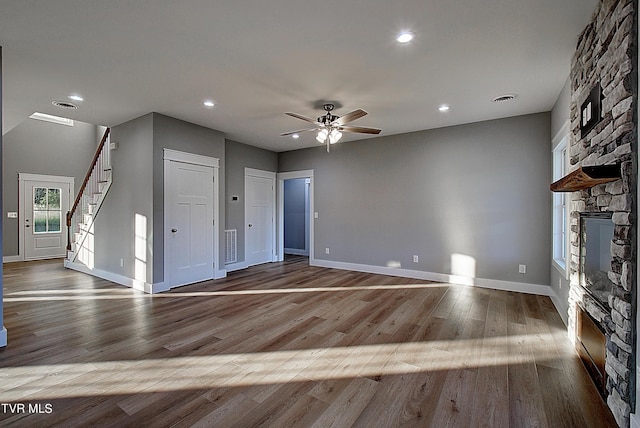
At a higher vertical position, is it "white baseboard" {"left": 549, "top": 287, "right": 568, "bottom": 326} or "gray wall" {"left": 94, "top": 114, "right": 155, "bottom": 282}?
"gray wall" {"left": 94, "top": 114, "right": 155, "bottom": 282}

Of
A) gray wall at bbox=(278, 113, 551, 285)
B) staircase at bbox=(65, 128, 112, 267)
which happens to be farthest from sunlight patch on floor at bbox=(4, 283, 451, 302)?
staircase at bbox=(65, 128, 112, 267)

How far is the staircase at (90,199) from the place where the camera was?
220 inches

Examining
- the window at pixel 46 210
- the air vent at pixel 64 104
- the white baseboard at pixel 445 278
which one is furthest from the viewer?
the window at pixel 46 210

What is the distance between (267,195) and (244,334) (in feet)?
14.8

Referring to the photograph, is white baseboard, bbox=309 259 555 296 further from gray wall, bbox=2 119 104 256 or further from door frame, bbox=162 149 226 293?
gray wall, bbox=2 119 104 256

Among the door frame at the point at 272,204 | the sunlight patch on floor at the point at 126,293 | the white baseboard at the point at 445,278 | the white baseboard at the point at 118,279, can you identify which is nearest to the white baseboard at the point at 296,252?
the door frame at the point at 272,204

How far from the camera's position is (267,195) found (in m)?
7.22

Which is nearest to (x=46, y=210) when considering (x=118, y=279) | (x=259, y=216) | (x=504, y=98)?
(x=118, y=279)

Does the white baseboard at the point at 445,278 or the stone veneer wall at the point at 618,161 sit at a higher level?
the stone veneer wall at the point at 618,161

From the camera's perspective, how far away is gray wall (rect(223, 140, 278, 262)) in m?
6.25

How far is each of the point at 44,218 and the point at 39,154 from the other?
5.39 ft

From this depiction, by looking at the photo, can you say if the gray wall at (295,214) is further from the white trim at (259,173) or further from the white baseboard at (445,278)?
the white baseboard at (445,278)

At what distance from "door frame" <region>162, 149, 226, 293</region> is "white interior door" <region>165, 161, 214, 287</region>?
0.03m

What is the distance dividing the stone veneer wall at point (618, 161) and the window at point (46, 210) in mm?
10762
